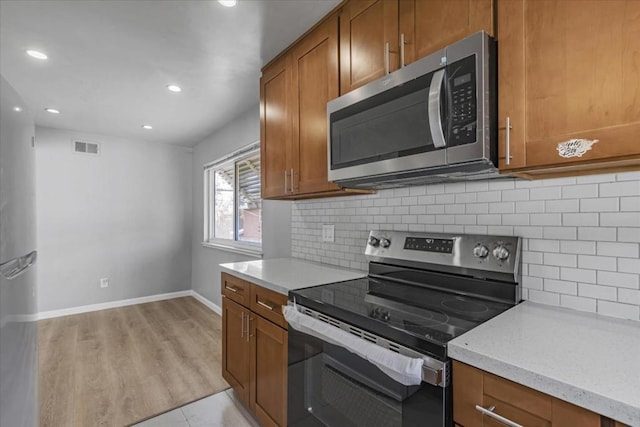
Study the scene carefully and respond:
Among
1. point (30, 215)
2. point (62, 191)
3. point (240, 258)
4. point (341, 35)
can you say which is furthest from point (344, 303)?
point (62, 191)

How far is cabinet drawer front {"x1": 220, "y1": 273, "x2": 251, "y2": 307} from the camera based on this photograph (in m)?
1.88

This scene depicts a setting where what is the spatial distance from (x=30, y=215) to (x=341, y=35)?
5.32 feet

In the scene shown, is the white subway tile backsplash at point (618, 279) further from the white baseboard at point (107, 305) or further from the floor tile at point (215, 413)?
the white baseboard at point (107, 305)

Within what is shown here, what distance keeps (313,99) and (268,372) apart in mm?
1555

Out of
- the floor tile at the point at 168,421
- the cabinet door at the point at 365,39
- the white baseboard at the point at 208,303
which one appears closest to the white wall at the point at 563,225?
the cabinet door at the point at 365,39

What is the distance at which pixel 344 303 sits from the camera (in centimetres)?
125

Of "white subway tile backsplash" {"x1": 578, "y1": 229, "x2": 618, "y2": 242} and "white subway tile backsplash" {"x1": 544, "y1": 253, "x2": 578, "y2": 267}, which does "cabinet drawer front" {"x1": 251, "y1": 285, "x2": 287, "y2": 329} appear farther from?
"white subway tile backsplash" {"x1": 578, "y1": 229, "x2": 618, "y2": 242}

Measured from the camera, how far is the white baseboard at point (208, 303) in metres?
4.00

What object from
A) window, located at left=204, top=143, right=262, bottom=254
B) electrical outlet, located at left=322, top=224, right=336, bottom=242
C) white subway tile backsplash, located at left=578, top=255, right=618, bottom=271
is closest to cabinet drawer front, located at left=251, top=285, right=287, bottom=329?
electrical outlet, located at left=322, top=224, right=336, bottom=242

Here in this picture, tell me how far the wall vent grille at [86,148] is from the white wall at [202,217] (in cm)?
125

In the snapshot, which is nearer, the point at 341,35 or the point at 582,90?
the point at 582,90

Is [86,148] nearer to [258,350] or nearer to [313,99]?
[313,99]

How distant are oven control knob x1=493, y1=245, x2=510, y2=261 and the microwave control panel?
0.47 metres

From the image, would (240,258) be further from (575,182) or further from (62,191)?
(575,182)
